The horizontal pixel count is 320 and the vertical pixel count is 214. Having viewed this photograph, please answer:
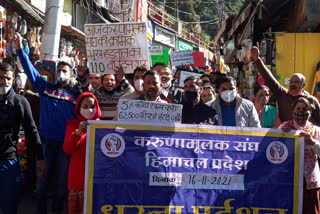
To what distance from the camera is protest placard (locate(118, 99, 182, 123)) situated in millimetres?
4352

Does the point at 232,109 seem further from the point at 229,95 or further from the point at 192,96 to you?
the point at 192,96

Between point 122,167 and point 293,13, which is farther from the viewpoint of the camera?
point 293,13

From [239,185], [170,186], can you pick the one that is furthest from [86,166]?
[239,185]

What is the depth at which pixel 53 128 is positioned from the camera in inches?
208

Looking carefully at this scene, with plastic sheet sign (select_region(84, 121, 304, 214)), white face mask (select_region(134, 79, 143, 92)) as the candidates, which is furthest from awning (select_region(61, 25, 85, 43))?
plastic sheet sign (select_region(84, 121, 304, 214))

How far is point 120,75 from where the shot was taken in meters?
6.47

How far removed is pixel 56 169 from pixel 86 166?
1145 millimetres

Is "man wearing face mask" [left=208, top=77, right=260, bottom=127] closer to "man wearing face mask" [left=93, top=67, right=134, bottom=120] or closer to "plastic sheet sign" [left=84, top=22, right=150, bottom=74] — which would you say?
"man wearing face mask" [left=93, top=67, right=134, bottom=120]

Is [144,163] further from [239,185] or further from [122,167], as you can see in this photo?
[239,185]

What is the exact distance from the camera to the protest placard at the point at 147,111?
4.35 meters

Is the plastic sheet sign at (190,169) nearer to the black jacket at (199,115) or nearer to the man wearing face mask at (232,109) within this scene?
the black jacket at (199,115)

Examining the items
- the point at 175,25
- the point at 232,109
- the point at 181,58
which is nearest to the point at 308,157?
the point at 232,109

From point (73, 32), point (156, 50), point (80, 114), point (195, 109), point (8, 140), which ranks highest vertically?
point (73, 32)

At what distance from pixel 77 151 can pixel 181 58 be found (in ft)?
23.8
